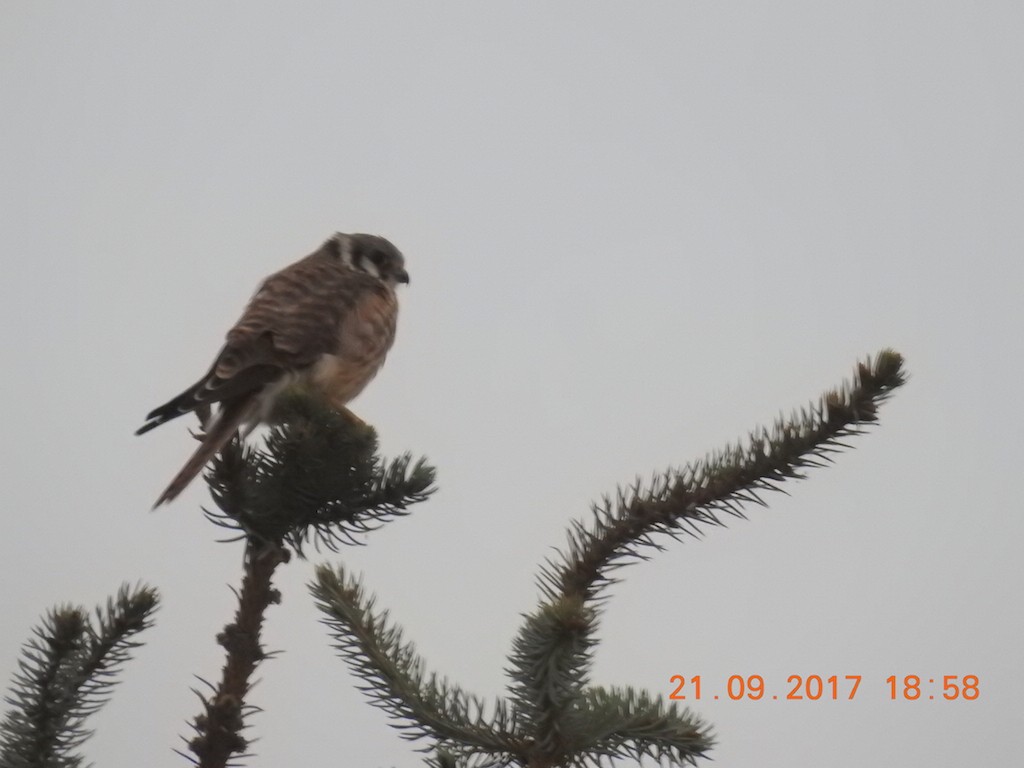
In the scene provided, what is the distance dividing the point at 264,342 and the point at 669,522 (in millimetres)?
2012

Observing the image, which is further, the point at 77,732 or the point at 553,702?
the point at 77,732

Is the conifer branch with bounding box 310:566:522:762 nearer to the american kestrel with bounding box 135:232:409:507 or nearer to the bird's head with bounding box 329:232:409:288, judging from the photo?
the american kestrel with bounding box 135:232:409:507

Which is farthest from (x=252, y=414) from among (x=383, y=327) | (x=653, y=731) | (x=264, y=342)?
(x=653, y=731)

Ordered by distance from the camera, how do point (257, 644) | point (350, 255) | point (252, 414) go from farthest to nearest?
point (350, 255), point (252, 414), point (257, 644)

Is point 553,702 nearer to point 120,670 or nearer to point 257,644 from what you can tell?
point 257,644

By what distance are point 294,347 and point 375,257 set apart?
1.44 metres

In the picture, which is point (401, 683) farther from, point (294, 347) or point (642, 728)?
point (294, 347)

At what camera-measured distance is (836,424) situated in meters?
2.15

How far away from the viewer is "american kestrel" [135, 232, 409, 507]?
3301 millimetres

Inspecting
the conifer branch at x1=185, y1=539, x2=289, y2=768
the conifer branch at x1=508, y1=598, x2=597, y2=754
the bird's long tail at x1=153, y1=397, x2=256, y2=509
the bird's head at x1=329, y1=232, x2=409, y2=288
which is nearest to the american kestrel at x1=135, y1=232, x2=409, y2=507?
the bird's long tail at x1=153, y1=397, x2=256, y2=509

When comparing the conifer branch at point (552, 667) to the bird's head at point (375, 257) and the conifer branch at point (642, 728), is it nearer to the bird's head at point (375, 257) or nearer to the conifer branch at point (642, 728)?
the conifer branch at point (642, 728)

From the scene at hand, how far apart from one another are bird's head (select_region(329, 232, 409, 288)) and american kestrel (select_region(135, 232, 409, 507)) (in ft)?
0.52

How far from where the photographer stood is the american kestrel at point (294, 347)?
3301 mm

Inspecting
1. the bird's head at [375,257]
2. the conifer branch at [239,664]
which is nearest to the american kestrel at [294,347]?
the bird's head at [375,257]
